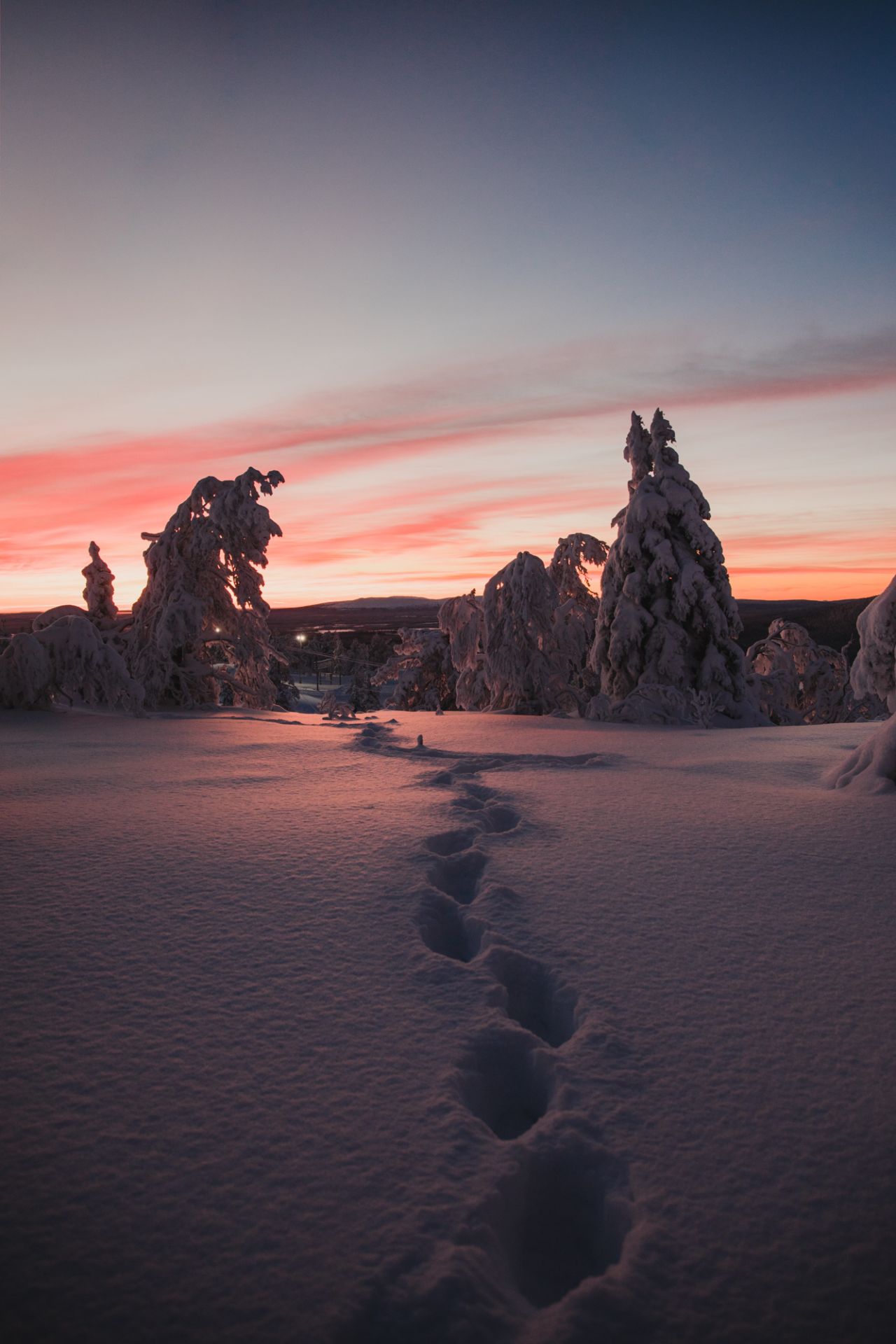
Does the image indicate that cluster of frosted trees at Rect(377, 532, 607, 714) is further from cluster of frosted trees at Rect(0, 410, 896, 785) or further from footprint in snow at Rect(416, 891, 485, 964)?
footprint in snow at Rect(416, 891, 485, 964)

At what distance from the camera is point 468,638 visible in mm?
18688

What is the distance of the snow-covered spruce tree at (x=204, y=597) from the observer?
13.3 meters

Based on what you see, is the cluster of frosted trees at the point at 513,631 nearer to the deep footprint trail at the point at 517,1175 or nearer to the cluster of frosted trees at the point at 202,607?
the cluster of frosted trees at the point at 202,607

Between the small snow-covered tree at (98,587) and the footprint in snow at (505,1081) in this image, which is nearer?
the footprint in snow at (505,1081)

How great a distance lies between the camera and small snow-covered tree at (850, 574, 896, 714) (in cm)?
787

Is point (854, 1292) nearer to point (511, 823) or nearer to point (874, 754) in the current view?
point (511, 823)

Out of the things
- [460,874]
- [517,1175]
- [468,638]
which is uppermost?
[468,638]

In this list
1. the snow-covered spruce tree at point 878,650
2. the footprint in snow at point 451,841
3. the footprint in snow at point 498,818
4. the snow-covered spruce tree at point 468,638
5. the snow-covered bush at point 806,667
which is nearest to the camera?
the footprint in snow at point 451,841

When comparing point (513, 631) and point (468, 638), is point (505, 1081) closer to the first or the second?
point (513, 631)

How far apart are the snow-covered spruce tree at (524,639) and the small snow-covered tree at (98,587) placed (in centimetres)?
890


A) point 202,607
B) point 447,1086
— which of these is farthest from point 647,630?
point 447,1086

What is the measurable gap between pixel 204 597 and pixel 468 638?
7.28 meters

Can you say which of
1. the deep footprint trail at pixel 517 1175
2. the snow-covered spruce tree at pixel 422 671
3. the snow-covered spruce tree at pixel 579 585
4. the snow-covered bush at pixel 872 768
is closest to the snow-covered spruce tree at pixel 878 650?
the snow-covered bush at pixel 872 768

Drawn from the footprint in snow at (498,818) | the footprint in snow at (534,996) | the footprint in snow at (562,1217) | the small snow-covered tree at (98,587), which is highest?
the small snow-covered tree at (98,587)
